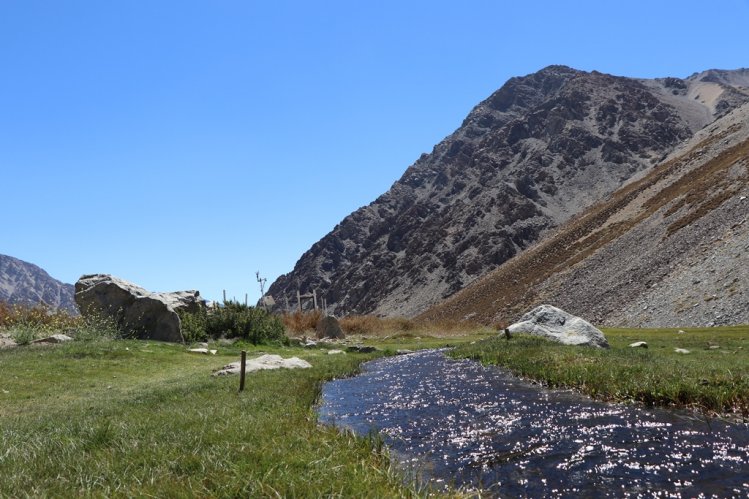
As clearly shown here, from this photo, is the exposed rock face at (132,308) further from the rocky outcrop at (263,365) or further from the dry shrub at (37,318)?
the rocky outcrop at (263,365)

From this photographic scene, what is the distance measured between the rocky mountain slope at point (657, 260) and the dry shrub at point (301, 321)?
36.9 meters

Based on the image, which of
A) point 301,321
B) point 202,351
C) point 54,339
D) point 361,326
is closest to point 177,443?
point 202,351

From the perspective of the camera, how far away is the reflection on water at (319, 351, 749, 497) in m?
9.15

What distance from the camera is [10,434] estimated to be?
11094 mm

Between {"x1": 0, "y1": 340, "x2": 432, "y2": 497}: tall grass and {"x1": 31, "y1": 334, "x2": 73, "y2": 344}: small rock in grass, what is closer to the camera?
{"x1": 0, "y1": 340, "x2": 432, "y2": 497}: tall grass

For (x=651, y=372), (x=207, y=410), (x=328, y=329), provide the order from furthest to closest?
(x=328, y=329)
(x=651, y=372)
(x=207, y=410)

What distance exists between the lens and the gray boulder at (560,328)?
32.0 meters

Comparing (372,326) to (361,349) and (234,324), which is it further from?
(234,324)

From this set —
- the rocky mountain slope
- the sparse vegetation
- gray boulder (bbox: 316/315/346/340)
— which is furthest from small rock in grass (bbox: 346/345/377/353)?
the rocky mountain slope

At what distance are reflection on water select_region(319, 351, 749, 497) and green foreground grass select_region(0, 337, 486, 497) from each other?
1.72 meters

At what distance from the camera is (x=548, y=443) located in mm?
11797

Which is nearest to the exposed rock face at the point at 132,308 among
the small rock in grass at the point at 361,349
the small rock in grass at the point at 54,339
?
the small rock in grass at the point at 54,339

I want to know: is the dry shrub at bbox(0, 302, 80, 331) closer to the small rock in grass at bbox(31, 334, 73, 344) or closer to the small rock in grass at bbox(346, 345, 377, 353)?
the small rock in grass at bbox(31, 334, 73, 344)

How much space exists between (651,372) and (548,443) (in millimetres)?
7918
